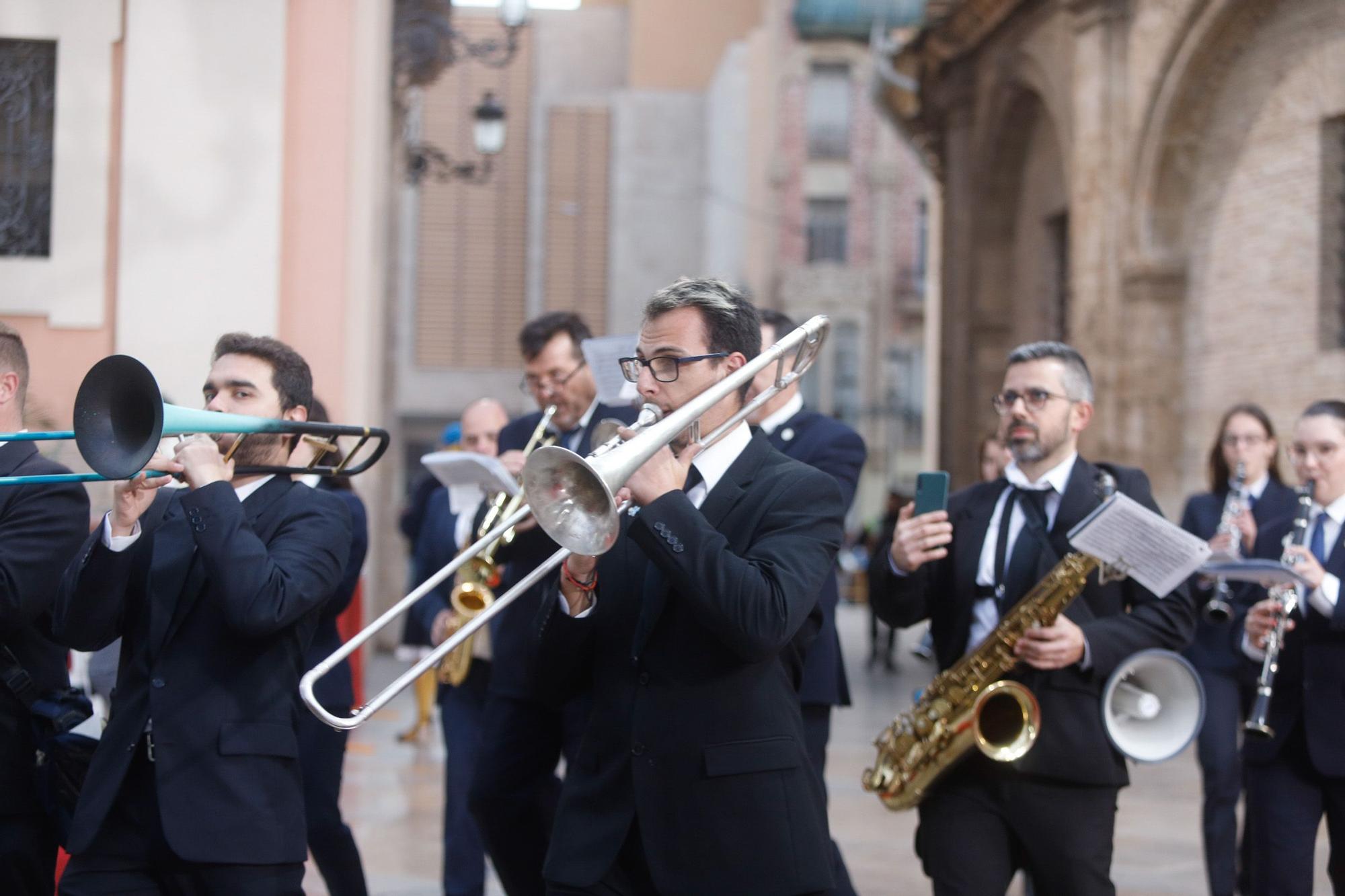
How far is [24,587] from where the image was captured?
3.79 meters

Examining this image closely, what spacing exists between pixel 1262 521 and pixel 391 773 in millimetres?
5290

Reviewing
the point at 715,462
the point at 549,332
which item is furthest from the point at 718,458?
the point at 549,332

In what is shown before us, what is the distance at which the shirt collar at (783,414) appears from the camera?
220 inches

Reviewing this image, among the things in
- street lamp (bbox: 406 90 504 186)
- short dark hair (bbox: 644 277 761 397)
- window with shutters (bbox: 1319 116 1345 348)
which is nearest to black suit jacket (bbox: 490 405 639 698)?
short dark hair (bbox: 644 277 761 397)

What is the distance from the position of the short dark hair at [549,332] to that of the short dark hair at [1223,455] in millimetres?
3069

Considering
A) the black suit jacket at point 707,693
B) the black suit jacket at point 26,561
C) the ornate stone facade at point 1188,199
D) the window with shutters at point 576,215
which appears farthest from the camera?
the window with shutters at point 576,215

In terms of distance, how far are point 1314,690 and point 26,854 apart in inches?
149

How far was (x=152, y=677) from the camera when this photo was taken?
363 cm

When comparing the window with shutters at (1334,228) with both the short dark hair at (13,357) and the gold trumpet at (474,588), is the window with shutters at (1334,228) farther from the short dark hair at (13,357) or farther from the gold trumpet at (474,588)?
the short dark hair at (13,357)

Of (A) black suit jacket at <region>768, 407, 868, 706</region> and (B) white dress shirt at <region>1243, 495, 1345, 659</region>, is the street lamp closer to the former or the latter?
(A) black suit jacket at <region>768, 407, 868, 706</region>

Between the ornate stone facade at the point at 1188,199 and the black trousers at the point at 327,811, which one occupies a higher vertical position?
the ornate stone facade at the point at 1188,199

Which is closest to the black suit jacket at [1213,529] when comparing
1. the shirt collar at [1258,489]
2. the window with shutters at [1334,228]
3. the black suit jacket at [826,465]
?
the shirt collar at [1258,489]

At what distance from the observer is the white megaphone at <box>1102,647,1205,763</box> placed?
14.6ft

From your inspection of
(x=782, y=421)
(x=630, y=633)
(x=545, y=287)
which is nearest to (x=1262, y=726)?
(x=782, y=421)
